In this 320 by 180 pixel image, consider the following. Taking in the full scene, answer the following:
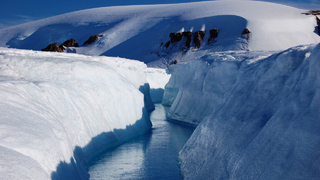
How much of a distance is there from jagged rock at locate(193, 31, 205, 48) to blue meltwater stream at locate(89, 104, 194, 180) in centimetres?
3082

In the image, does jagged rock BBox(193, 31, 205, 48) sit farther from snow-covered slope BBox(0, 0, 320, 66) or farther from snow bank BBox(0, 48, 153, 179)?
snow bank BBox(0, 48, 153, 179)

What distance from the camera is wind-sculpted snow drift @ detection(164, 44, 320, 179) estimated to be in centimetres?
264

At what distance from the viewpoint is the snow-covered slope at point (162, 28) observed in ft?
118

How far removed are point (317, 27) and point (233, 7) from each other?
1356 centimetres

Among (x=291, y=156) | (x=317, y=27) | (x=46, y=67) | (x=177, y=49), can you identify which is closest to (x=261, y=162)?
(x=291, y=156)

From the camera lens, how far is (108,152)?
703cm

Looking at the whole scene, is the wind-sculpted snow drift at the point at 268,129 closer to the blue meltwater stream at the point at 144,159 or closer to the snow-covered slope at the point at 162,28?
the blue meltwater stream at the point at 144,159

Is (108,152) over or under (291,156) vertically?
under

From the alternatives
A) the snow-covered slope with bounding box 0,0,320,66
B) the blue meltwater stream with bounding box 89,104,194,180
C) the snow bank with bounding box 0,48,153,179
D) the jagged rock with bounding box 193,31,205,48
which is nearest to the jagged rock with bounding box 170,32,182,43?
the snow-covered slope with bounding box 0,0,320,66

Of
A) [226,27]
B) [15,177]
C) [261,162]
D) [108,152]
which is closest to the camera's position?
[15,177]

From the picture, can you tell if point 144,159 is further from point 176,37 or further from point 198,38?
point 176,37

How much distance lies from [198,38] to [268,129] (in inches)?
1445

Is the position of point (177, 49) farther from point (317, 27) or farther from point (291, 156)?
point (291, 156)

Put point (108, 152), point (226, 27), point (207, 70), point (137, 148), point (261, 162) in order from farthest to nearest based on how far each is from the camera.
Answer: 1. point (226, 27)
2. point (207, 70)
3. point (137, 148)
4. point (108, 152)
5. point (261, 162)
